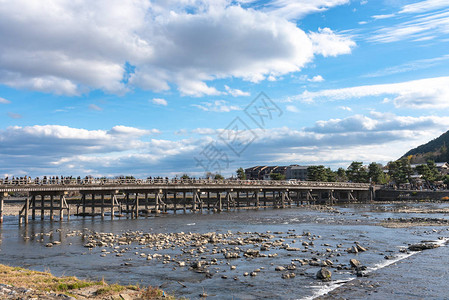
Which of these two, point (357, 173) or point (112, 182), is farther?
point (357, 173)

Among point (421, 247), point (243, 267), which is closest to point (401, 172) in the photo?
point (421, 247)

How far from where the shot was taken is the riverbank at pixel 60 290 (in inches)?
443

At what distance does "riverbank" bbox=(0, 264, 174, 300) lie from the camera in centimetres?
1126

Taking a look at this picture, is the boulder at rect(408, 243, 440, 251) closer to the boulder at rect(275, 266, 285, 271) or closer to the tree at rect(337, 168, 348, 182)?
the boulder at rect(275, 266, 285, 271)

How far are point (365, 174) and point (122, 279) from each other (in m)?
113

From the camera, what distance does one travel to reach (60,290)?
12508 millimetres

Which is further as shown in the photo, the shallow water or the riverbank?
the shallow water

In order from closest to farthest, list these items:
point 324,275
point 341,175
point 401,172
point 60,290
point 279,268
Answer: point 60,290 → point 324,275 → point 279,268 → point 401,172 → point 341,175

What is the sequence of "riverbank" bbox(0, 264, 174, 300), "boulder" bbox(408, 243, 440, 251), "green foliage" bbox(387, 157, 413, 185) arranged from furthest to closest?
"green foliage" bbox(387, 157, 413, 185)
"boulder" bbox(408, 243, 440, 251)
"riverbank" bbox(0, 264, 174, 300)

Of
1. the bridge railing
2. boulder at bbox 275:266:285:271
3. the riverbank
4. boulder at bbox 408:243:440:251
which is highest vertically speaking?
the bridge railing

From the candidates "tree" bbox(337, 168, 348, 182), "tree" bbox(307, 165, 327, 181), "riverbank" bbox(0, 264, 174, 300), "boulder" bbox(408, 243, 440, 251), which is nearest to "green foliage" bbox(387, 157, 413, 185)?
"tree" bbox(337, 168, 348, 182)

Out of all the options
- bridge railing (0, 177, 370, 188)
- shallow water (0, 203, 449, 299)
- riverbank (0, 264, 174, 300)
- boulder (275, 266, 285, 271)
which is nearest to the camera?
riverbank (0, 264, 174, 300)

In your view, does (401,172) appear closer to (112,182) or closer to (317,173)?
(317,173)

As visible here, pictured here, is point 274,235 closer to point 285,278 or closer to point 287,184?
point 285,278
